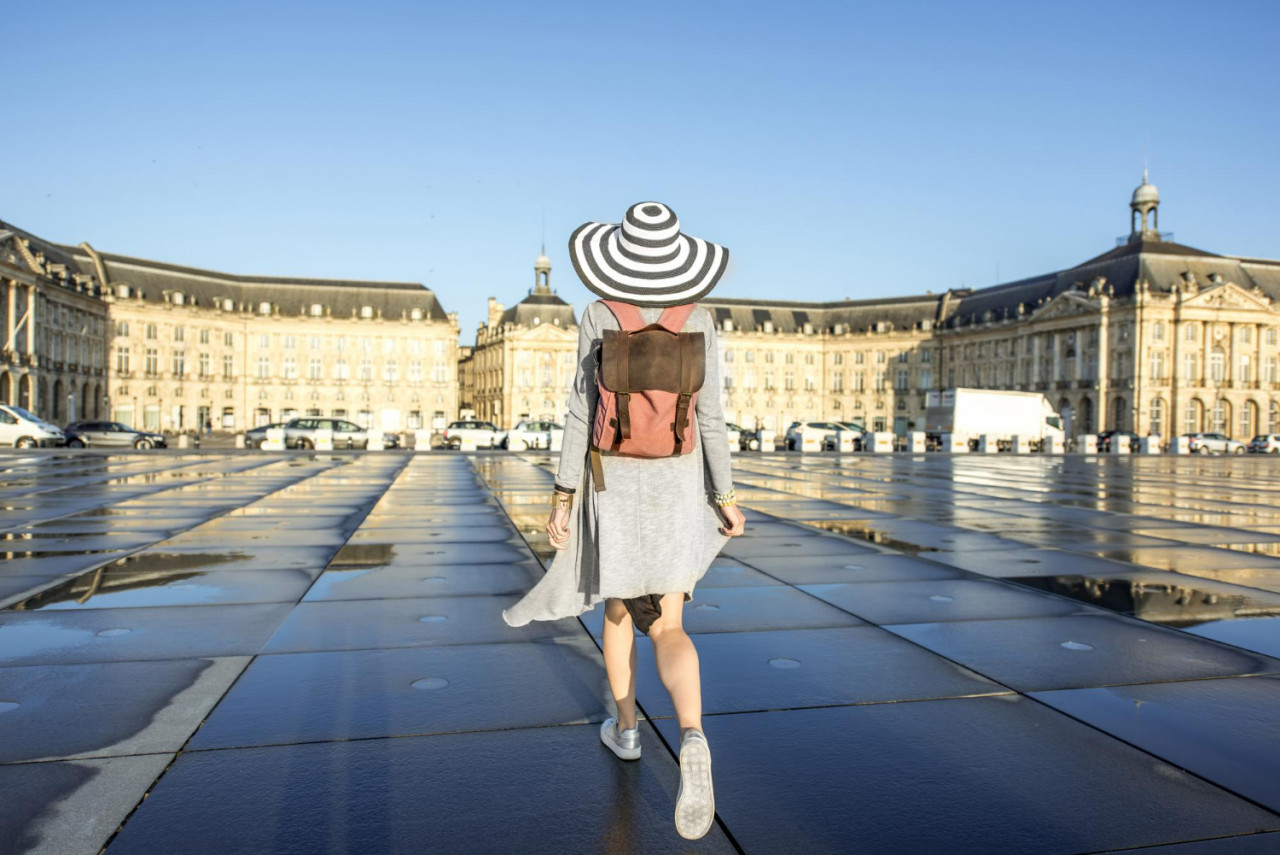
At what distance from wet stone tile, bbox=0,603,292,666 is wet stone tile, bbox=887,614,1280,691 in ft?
13.0

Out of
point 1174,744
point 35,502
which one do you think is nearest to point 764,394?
point 35,502

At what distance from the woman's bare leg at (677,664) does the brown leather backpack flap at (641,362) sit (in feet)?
2.66

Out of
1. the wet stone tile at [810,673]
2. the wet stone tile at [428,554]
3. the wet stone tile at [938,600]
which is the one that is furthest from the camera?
the wet stone tile at [428,554]

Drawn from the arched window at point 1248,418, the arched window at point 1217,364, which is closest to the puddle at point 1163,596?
the arched window at point 1217,364

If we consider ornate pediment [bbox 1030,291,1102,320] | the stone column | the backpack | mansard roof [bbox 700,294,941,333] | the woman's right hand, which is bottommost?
the woman's right hand

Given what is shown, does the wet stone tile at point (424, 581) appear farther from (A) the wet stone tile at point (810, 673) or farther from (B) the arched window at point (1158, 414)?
(B) the arched window at point (1158, 414)

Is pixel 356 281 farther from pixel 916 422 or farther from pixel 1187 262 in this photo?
pixel 1187 262

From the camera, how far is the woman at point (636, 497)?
3.47m

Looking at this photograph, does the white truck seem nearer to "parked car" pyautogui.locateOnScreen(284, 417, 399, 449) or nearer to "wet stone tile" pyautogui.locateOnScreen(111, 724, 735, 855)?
"parked car" pyautogui.locateOnScreen(284, 417, 399, 449)

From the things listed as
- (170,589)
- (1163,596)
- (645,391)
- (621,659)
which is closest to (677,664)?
(621,659)

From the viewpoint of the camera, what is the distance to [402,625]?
235 inches

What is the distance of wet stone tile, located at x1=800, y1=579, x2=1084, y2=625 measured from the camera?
636 centimetres

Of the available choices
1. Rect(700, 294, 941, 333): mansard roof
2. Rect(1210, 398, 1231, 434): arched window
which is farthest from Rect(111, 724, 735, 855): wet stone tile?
Rect(700, 294, 941, 333): mansard roof

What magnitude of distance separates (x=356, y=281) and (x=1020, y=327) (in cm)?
7142
